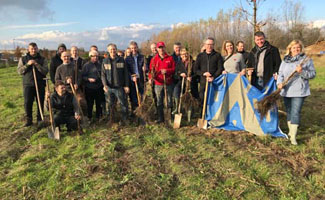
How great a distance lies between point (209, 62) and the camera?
17.8 ft

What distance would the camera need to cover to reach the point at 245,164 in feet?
12.6

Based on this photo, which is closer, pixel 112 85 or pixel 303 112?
pixel 112 85

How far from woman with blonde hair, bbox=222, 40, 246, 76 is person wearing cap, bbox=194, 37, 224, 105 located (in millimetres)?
193

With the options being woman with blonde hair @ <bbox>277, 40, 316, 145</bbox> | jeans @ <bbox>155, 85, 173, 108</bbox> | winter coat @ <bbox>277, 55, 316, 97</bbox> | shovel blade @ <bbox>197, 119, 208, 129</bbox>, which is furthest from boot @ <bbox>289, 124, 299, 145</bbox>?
jeans @ <bbox>155, 85, 173, 108</bbox>

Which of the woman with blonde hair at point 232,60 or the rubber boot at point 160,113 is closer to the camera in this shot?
the woman with blonde hair at point 232,60

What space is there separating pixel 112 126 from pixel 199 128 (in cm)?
208

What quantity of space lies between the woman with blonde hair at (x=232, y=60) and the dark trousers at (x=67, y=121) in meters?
3.60

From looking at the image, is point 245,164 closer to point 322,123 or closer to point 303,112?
point 322,123

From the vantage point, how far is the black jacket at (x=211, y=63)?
5.38m

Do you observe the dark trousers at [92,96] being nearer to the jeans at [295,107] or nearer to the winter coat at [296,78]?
the winter coat at [296,78]

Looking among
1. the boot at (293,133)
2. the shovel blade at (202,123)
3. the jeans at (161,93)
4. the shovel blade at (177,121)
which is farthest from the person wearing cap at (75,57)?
the boot at (293,133)

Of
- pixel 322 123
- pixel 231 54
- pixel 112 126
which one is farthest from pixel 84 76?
pixel 322 123

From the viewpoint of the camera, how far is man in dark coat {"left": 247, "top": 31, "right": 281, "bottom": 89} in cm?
479

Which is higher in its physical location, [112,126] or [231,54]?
[231,54]
